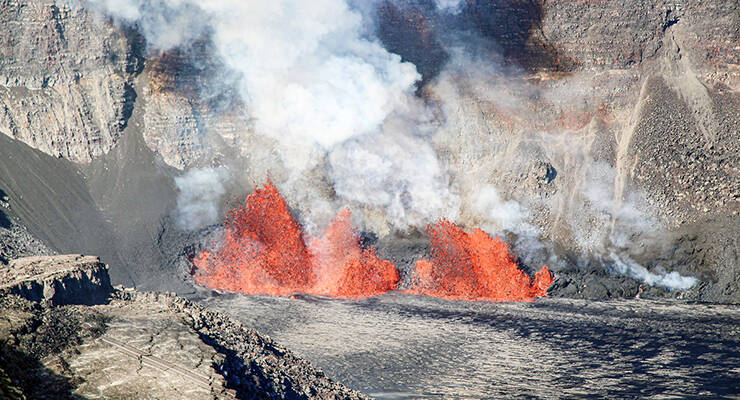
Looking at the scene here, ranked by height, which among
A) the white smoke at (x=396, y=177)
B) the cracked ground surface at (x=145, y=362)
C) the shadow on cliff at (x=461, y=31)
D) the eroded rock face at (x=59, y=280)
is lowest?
the cracked ground surface at (x=145, y=362)

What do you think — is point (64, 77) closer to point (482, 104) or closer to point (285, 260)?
point (285, 260)

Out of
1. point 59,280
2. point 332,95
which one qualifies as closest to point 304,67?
point 332,95

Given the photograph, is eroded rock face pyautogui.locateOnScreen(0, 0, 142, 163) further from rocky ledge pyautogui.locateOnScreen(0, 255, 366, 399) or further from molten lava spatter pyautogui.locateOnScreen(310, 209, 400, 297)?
rocky ledge pyautogui.locateOnScreen(0, 255, 366, 399)

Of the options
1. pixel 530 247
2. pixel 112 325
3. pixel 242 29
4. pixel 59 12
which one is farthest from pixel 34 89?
pixel 530 247

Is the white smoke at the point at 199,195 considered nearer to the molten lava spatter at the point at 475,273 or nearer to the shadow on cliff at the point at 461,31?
the molten lava spatter at the point at 475,273

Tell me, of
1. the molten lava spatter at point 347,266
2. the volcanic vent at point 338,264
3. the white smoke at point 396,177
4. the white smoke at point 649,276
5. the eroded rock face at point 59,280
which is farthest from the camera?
the white smoke at point 396,177

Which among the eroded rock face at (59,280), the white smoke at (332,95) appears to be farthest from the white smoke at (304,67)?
the eroded rock face at (59,280)
